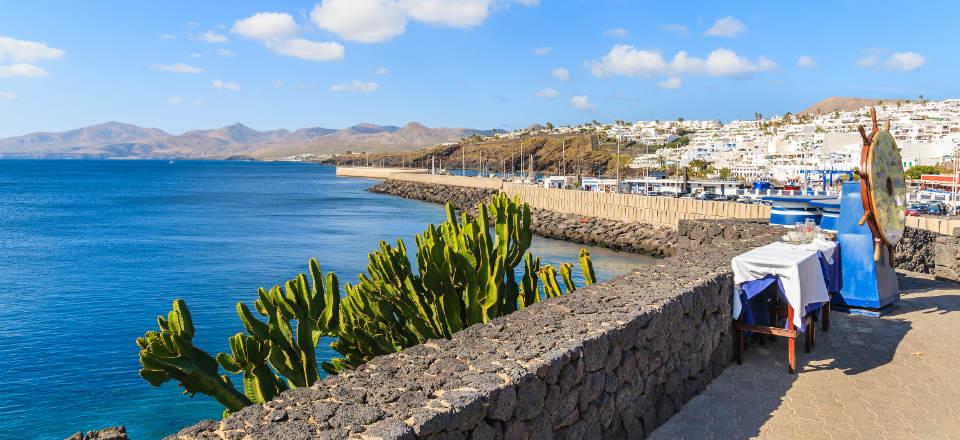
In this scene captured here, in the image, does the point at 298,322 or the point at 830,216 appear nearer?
the point at 298,322

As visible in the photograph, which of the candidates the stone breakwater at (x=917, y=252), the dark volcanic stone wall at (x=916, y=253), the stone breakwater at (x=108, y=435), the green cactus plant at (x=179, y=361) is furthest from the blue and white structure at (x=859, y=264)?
the stone breakwater at (x=108, y=435)

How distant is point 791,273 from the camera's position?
6.70m

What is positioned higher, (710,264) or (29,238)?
(710,264)

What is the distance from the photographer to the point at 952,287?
11461mm

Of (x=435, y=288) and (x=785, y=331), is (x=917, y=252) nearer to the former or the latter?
(x=785, y=331)

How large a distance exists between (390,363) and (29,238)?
43815 millimetres

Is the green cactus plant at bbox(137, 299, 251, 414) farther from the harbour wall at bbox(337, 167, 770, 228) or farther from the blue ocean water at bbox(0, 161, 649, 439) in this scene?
the harbour wall at bbox(337, 167, 770, 228)

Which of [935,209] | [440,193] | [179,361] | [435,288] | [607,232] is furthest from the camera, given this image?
[440,193]

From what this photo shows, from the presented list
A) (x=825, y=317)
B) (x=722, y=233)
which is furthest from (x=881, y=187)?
(x=722, y=233)

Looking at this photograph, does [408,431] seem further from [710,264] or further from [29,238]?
[29,238]

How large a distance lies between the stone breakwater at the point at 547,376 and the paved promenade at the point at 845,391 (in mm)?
325

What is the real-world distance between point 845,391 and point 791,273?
1.19m

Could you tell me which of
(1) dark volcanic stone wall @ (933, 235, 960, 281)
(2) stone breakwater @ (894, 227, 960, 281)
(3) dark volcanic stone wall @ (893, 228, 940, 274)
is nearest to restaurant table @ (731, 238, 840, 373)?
(1) dark volcanic stone wall @ (933, 235, 960, 281)

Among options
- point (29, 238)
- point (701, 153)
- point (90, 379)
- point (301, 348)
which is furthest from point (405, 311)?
point (701, 153)
